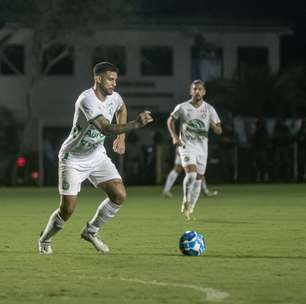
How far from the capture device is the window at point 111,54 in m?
47.6

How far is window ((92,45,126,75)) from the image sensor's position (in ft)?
156

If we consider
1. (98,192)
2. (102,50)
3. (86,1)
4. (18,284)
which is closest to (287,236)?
(18,284)

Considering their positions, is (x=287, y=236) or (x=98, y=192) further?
(x=98, y=192)

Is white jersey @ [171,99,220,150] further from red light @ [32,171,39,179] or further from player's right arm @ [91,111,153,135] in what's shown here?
red light @ [32,171,39,179]

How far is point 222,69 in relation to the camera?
2072 inches

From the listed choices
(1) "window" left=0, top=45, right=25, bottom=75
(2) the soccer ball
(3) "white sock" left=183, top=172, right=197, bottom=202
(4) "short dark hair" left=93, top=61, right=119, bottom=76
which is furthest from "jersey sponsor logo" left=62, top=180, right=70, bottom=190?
(1) "window" left=0, top=45, right=25, bottom=75

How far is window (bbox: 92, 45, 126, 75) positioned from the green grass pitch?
23.9 meters

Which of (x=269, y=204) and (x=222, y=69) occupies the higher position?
(x=222, y=69)

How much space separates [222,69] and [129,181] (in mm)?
13546

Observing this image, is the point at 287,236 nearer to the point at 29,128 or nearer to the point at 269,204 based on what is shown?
the point at 269,204

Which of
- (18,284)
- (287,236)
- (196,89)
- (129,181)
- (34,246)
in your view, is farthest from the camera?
(129,181)

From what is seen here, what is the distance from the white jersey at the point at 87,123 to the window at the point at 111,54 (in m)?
33.4

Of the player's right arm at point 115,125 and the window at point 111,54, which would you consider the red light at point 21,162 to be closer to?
the window at point 111,54

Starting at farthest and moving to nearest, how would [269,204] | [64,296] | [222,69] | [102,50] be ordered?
1. [222,69]
2. [102,50]
3. [269,204]
4. [64,296]
